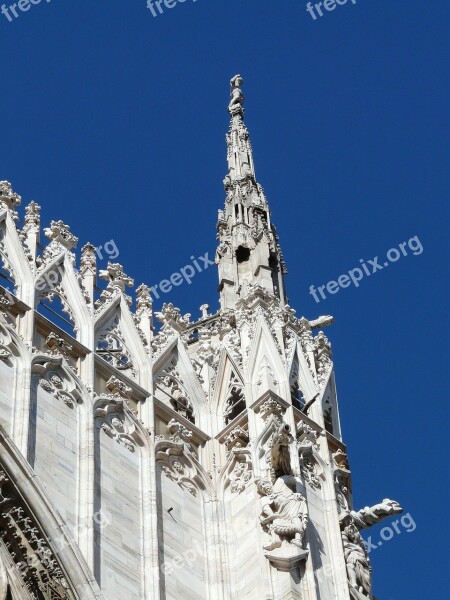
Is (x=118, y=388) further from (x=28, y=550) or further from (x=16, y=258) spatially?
(x=28, y=550)

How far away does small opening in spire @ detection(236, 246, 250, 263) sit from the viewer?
88.4 feet

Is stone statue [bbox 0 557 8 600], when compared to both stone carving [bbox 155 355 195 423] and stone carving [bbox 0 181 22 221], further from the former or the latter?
stone carving [bbox 0 181 22 221]

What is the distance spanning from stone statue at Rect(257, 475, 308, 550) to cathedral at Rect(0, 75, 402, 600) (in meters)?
0.02

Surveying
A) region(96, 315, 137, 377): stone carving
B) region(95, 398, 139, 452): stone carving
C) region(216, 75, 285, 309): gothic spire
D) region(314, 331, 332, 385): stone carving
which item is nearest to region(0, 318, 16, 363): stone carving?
region(95, 398, 139, 452): stone carving

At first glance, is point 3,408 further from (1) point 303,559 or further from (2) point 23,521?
(1) point 303,559

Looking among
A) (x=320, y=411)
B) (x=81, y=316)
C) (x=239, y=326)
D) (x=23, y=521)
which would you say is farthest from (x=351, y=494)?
(x=23, y=521)

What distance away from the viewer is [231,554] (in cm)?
2216

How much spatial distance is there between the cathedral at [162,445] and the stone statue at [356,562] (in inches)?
0.9

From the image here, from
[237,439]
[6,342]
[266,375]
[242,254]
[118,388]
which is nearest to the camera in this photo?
[6,342]

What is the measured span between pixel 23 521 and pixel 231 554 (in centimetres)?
368

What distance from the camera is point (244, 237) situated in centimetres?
2722

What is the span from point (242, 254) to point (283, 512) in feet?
20.9

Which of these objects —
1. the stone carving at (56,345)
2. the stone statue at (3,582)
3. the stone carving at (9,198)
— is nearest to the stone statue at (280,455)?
the stone carving at (56,345)

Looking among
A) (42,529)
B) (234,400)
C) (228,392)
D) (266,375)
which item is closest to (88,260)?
(228,392)
